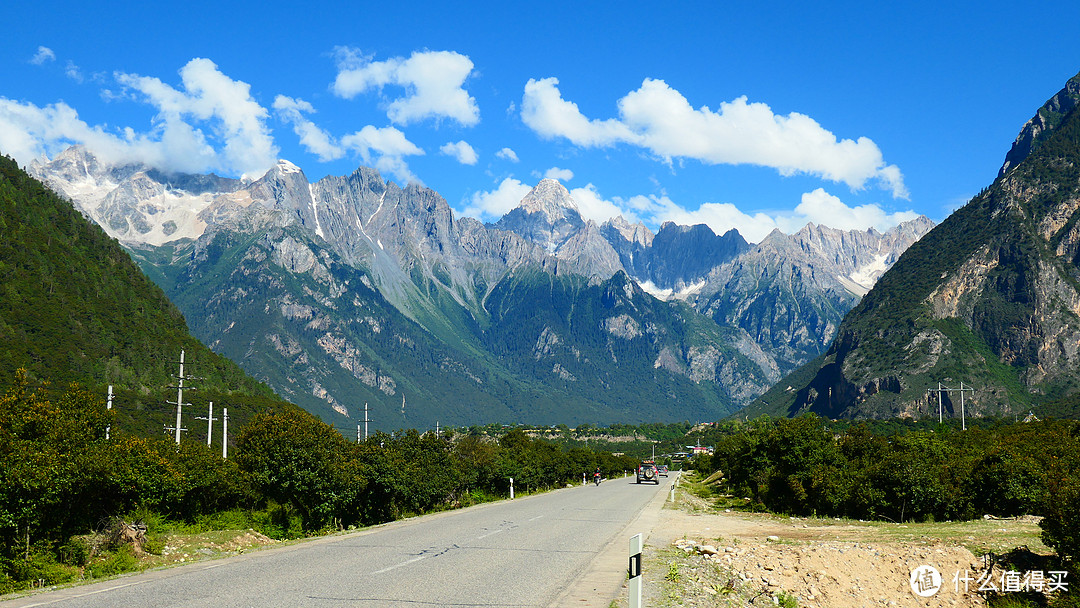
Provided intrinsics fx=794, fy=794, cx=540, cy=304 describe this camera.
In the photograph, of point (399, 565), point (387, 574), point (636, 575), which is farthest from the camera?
point (399, 565)

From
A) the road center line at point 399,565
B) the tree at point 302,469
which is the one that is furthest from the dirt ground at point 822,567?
the tree at point 302,469

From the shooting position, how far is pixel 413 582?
58.1 feet

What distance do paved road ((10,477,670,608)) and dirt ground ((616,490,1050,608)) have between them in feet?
5.95

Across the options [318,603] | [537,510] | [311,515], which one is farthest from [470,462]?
[318,603]

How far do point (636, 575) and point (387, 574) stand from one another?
23.4 feet

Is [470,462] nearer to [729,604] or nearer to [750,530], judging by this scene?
[750,530]

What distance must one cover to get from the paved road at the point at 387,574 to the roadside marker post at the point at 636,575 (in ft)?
8.10

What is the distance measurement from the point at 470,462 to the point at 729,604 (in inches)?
1737

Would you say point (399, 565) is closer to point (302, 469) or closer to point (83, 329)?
point (302, 469)

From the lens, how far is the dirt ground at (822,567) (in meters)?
20.2

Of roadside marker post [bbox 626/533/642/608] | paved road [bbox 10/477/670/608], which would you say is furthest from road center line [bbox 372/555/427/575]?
roadside marker post [bbox 626/533/642/608]

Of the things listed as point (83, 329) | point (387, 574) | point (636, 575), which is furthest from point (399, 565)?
point (83, 329)

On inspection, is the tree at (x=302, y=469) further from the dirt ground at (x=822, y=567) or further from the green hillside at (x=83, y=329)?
the green hillside at (x=83, y=329)

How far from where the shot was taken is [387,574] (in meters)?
18.8
